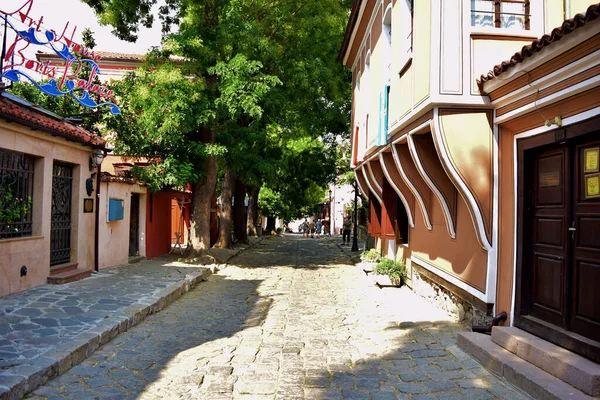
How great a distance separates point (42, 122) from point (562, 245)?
27.8 ft

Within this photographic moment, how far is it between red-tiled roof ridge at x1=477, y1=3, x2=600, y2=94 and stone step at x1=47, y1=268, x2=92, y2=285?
8271mm

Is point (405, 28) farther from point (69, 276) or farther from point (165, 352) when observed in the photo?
point (69, 276)

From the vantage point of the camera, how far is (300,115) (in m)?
19.2

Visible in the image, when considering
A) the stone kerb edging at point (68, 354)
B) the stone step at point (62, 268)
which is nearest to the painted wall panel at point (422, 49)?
the stone kerb edging at point (68, 354)

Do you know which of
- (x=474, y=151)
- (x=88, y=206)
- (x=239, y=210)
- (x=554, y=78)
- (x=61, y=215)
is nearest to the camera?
(x=554, y=78)

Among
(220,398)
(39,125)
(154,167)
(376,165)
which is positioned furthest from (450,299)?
(154,167)

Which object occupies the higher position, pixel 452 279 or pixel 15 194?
pixel 15 194

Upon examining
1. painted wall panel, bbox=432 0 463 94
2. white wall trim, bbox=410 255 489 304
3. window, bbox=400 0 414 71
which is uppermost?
window, bbox=400 0 414 71

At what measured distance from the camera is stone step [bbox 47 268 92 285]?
32.1 ft

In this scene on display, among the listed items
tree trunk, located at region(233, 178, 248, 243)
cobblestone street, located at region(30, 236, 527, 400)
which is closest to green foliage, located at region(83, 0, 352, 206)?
cobblestone street, located at region(30, 236, 527, 400)

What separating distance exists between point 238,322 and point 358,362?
271cm

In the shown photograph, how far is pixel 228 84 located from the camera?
13.8 m

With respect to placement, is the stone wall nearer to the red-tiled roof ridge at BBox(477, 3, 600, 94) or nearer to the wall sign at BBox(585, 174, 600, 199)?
the wall sign at BBox(585, 174, 600, 199)

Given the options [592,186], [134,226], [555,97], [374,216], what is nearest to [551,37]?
[555,97]
